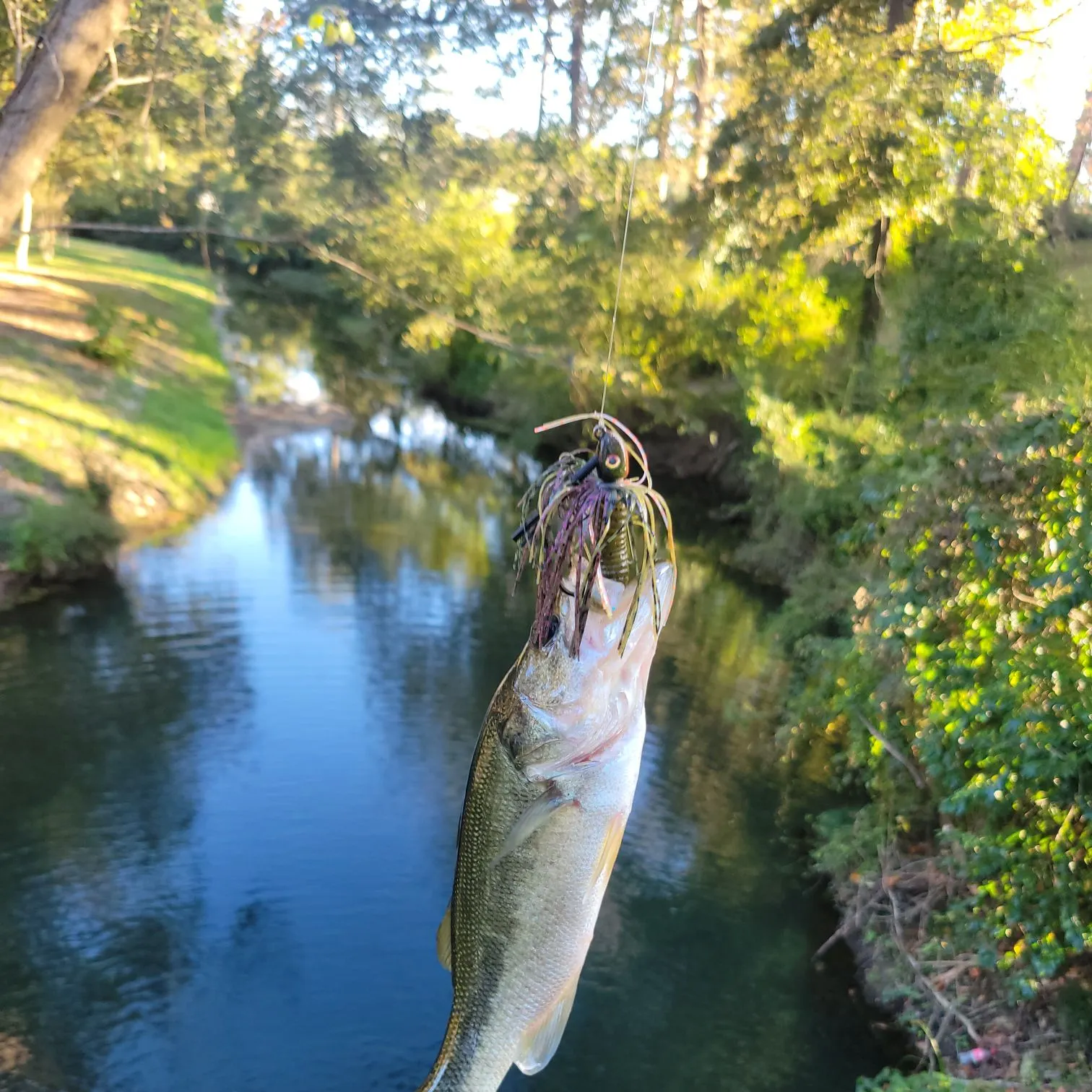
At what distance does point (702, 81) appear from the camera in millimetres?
19078

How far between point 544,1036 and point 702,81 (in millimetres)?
20893

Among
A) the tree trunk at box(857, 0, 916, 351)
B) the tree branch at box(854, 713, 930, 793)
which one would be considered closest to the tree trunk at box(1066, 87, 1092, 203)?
the tree trunk at box(857, 0, 916, 351)

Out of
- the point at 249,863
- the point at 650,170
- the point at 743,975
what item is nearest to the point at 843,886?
the point at 743,975

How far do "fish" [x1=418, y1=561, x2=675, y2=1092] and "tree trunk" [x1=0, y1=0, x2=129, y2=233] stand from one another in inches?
177

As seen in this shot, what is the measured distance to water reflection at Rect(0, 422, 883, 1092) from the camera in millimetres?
4918

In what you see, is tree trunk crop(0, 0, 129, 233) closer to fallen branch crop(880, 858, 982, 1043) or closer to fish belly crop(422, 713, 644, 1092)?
fish belly crop(422, 713, 644, 1092)

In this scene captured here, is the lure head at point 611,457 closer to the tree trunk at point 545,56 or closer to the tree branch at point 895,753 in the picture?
the tree branch at point 895,753

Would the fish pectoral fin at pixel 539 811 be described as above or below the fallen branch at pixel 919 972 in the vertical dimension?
above

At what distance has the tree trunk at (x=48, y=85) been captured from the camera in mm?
4484

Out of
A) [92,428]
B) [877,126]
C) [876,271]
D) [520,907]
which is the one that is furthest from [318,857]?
[92,428]

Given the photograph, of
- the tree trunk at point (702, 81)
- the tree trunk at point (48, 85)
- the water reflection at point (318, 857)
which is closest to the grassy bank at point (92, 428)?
the water reflection at point (318, 857)

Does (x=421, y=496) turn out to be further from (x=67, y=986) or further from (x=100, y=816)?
(x=67, y=986)

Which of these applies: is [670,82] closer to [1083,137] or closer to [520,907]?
[1083,137]

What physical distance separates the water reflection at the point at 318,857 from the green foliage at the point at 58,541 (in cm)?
46
